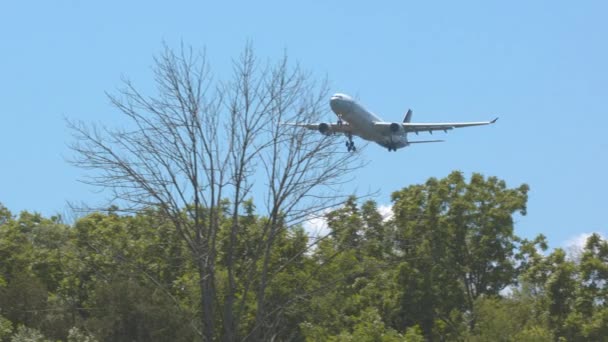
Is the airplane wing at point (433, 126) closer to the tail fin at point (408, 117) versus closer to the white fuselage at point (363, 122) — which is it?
the white fuselage at point (363, 122)

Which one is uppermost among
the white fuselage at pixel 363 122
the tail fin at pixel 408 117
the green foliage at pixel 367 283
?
the tail fin at pixel 408 117

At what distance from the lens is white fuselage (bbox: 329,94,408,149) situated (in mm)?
64812

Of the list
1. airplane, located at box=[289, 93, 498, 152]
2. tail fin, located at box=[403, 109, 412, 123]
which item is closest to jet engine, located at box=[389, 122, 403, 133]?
airplane, located at box=[289, 93, 498, 152]

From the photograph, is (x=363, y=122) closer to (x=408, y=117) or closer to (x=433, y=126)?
(x=433, y=126)

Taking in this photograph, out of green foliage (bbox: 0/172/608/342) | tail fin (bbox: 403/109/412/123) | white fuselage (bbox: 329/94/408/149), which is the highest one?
tail fin (bbox: 403/109/412/123)

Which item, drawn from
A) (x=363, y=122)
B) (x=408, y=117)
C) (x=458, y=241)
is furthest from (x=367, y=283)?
(x=408, y=117)

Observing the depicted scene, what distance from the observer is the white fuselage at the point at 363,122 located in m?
64.8

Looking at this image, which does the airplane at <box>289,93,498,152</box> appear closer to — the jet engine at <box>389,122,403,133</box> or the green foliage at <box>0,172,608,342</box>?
the jet engine at <box>389,122,403,133</box>

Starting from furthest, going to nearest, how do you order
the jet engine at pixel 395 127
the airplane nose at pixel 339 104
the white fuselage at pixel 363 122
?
the jet engine at pixel 395 127
the white fuselage at pixel 363 122
the airplane nose at pixel 339 104

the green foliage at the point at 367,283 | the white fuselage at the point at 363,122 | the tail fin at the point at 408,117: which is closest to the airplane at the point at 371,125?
the white fuselage at the point at 363,122

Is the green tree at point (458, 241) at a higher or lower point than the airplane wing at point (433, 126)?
lower

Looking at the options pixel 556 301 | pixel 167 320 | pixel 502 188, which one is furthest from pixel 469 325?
pixel 167 320

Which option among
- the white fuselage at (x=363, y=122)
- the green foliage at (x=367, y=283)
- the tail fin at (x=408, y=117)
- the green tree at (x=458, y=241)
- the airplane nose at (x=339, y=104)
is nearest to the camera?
the green foliage at (x=367, y=283)

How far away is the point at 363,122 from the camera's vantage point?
6619 cm
